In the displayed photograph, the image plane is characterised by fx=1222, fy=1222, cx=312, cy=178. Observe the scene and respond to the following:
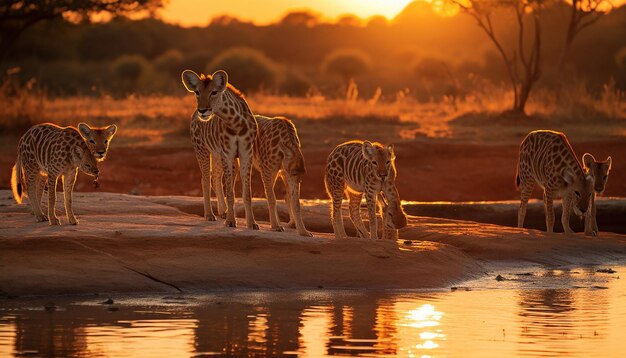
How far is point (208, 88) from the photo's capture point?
13516 millimetres

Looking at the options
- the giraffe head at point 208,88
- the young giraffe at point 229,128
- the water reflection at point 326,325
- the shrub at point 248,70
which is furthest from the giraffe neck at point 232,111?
the shrub at point 248,70

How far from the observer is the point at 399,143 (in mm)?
28516

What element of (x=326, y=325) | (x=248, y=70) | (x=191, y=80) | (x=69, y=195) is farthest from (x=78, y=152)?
(x=248, y=70)

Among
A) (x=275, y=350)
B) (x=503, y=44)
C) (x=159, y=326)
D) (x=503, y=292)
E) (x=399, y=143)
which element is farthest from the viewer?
(x=503, y=44)

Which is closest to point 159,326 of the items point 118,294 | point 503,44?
point 118,294

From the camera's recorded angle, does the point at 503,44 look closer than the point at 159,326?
No

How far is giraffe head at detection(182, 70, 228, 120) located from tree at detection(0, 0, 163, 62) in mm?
19926

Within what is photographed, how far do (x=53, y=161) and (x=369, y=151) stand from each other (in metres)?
3.61

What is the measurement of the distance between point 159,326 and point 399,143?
60.0 feet

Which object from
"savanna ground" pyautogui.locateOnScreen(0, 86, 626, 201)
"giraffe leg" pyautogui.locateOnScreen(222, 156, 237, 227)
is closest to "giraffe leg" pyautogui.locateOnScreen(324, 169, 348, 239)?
"giraffe leg" pyautogui.locateOnScreen(222, 156, 237, 227)

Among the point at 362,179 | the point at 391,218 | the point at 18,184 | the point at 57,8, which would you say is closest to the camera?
the point at 362,179

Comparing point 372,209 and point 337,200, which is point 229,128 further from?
point 372,209

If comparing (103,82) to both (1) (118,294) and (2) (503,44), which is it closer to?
(2) (503,44)

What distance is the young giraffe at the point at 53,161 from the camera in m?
13.9
